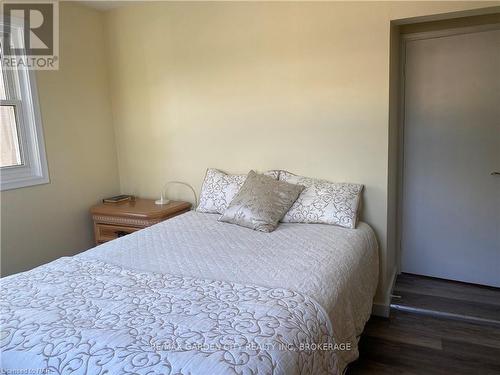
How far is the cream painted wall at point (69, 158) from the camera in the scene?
108 inches

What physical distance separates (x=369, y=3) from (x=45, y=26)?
240 centimetres

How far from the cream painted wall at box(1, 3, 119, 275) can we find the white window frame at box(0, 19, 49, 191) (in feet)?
0.18

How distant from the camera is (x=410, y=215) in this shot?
3.17 metres

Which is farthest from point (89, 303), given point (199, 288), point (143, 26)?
point (143, 26)

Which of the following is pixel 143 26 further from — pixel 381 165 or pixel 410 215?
pixel 410 215

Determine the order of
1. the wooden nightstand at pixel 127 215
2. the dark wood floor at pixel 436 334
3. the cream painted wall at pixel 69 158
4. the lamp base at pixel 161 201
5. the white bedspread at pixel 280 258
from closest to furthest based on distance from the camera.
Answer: the white bedspread at pixel 280 258
the dark wood floor at pixel 436 334
the cream painted wall at pixel 69 158
the wooden nightstand at pixel 127 215
the lamp base at pixel 161 201

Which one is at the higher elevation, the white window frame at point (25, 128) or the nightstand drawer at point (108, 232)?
the white window frame at point (25, 128)

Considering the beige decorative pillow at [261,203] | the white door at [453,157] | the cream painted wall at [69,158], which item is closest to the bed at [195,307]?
the beige decorative pillow at [261,203]

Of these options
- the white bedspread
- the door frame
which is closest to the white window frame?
the white bedspread

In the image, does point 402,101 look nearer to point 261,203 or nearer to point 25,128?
point 261,203

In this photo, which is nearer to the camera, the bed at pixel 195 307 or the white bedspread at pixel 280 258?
the bed at pixel 195 307

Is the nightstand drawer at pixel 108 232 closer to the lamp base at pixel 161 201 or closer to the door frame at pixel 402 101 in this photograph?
the lamp base at pixel 161 201

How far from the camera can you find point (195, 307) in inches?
53.7

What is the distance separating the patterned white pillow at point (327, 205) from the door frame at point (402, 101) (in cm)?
77
